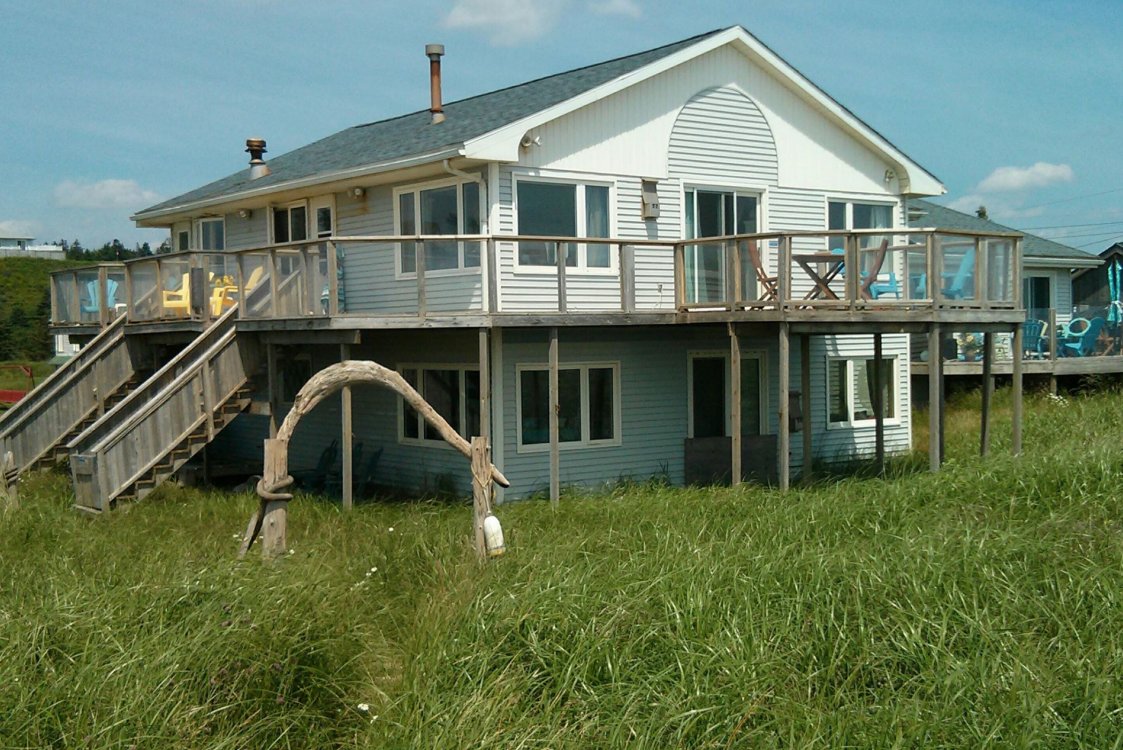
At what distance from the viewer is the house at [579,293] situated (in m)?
15.7

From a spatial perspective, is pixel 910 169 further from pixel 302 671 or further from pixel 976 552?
pixel 302 671

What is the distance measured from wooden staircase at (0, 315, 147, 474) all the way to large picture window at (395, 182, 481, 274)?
5.36 metres

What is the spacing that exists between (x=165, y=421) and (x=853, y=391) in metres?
11.2

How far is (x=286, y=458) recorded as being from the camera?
11352 millimetres

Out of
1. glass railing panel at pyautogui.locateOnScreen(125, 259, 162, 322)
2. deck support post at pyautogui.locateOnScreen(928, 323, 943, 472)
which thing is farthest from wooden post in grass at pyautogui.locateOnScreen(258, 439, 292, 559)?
deck support post at pyautogui.locateOnScreen(928, 323, 943, 472)

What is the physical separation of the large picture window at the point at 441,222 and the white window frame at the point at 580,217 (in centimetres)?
56

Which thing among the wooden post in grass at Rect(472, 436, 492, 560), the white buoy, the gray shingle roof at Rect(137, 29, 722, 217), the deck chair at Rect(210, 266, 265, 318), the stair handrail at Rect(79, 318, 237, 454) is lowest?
the white buoy

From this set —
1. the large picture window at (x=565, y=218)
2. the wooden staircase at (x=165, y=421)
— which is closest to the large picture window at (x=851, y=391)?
the large picture window at (x=565, y=218)

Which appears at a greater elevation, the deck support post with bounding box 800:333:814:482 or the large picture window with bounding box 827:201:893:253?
the large picture window with bounding box 827:201:893:253

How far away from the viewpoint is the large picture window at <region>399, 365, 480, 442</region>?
17266 millimetres

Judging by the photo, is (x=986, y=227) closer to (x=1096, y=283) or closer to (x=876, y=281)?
(x=1096, y=283)

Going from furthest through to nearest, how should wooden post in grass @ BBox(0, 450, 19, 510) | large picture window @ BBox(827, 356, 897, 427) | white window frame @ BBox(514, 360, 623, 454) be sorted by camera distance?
large picture window @ BBox(827, 356, 897, 427)
white window frame @ BBox(514, 360, 623, 454)
wooden post in grass @ BBox(0, 450, 19, 510)

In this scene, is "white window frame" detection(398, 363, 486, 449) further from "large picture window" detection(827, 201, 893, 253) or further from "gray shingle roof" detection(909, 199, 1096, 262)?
"gray shingle roof" detection(909, 199, 1096, 262)

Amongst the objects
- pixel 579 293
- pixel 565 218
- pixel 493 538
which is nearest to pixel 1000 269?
pixel 579 293
